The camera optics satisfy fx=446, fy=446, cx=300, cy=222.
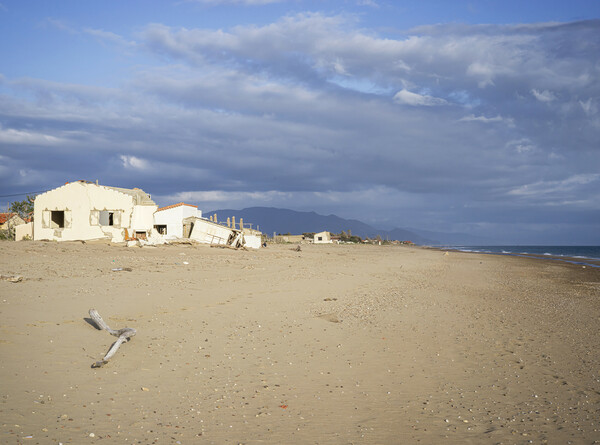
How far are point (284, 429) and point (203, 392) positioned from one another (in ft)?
5.00

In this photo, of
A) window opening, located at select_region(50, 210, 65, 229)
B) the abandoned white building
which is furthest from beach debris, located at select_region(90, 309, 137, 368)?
window opening, located at select_region(50, 210, 65, 229)

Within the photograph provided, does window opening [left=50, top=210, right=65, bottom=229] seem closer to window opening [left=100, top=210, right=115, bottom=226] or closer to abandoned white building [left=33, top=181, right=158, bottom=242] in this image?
abandoned white building [left=33, top=181, right=158, bottom=242]

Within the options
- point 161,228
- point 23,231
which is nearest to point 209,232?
point 161,228

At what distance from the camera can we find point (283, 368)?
7402 millimetres

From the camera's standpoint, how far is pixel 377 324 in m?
10.9

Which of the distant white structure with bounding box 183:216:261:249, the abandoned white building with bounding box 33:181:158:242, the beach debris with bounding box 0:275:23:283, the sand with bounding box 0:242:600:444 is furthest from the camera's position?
the distant white structure with bounding box 183:216:261:249

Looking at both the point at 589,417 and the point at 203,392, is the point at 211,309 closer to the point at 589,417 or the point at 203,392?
the point at 203,392

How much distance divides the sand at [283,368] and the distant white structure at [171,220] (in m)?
23.6

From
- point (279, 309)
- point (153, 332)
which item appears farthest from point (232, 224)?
point (153, 332)

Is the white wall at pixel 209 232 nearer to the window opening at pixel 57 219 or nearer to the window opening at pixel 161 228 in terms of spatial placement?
the window opening at pixel 161 228

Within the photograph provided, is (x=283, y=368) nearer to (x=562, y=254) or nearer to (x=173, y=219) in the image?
(x=173, y=219)

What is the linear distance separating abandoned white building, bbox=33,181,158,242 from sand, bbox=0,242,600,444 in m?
21.2

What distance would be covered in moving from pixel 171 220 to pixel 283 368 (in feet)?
109

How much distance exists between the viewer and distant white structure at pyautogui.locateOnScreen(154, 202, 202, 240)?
38031mm
